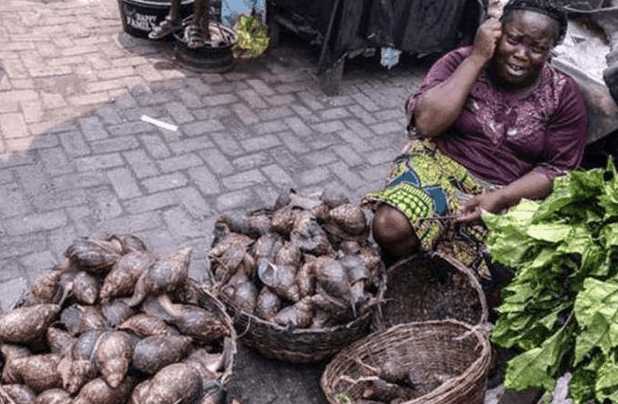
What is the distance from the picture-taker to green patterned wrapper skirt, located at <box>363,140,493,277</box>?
10.6 feet

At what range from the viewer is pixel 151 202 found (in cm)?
412

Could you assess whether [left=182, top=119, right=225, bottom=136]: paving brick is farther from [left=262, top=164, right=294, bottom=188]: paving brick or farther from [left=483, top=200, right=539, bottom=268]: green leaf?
[left=483, top=200, right=539, bottom=268]: green leaf

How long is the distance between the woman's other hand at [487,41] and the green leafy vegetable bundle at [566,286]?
116 centimetres

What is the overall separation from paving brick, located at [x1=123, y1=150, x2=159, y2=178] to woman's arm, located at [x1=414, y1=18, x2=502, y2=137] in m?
1.94

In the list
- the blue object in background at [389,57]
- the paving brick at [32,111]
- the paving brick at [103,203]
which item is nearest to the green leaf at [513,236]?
the paving brick at [103,203]

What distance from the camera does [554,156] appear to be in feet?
10.8

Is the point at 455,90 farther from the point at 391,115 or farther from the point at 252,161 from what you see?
the point at 391,115

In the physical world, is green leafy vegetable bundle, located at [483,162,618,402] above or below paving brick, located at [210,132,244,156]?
above

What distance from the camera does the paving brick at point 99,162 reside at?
14.3ft

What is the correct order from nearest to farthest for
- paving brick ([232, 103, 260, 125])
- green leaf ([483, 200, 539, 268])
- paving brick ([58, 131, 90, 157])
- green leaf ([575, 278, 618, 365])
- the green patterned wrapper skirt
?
green leaf ([575, 278, 618, 365]), green leaf ([483, 200, 539, 268]), the green patterned wrapper skirt, paving brick ([58, 131, 90, 157]), paving brick ([232, 103, 260, 125])

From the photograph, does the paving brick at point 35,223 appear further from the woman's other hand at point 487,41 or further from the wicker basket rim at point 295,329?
the woman's other hand at point 487,41

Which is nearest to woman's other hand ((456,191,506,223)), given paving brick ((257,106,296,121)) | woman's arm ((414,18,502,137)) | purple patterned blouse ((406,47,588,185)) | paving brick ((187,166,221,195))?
purple patterned blouse ((406,47,588,185))

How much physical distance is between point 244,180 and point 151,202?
0.66 m

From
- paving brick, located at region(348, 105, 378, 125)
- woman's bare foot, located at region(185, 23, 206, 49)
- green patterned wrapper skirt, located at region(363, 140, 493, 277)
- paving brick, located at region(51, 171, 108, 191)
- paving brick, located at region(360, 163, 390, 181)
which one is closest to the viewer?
green patterned wrapper skirt, located at region(363, 140, 493, 277)
